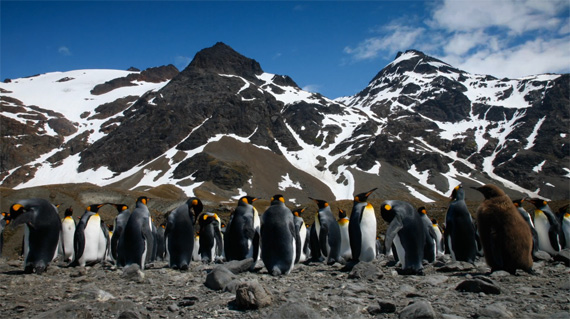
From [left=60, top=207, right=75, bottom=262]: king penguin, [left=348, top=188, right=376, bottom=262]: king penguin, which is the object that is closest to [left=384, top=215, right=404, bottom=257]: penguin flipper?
[left=348, top=188, right=376, bottom=262]: king penguin

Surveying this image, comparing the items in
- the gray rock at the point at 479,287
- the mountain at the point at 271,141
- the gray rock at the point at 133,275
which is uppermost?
the mountain at the point at 271,141

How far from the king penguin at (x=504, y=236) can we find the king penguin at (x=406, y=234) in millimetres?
1393

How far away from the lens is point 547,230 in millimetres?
11695

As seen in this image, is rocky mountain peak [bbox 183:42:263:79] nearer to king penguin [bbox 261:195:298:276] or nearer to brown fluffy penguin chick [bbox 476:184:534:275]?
king penguin [bbox 261:195:298:276]

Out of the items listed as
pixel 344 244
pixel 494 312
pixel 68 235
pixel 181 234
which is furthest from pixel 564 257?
pixel 68 235

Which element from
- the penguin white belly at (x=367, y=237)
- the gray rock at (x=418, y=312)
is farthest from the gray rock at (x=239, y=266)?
the gray rock at (x=418, y=312)

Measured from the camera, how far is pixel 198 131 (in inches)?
4552

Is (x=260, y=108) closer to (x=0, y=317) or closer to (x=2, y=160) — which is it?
(x=2, y=160)

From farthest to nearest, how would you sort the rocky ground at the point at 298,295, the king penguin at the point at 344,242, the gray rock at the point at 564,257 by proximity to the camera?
the king penguin at the point at 344,242
the gray rock at the point at 564,257
the rocky ground at the point at 298,295

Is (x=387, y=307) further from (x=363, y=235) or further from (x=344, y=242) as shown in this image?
(x=344, y=242)

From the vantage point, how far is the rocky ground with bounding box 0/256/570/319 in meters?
4.64

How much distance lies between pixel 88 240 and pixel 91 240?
78 mm

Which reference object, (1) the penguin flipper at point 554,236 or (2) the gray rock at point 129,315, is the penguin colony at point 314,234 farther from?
(2) the gray rock at point 129,315

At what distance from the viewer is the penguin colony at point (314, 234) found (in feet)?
22.4
